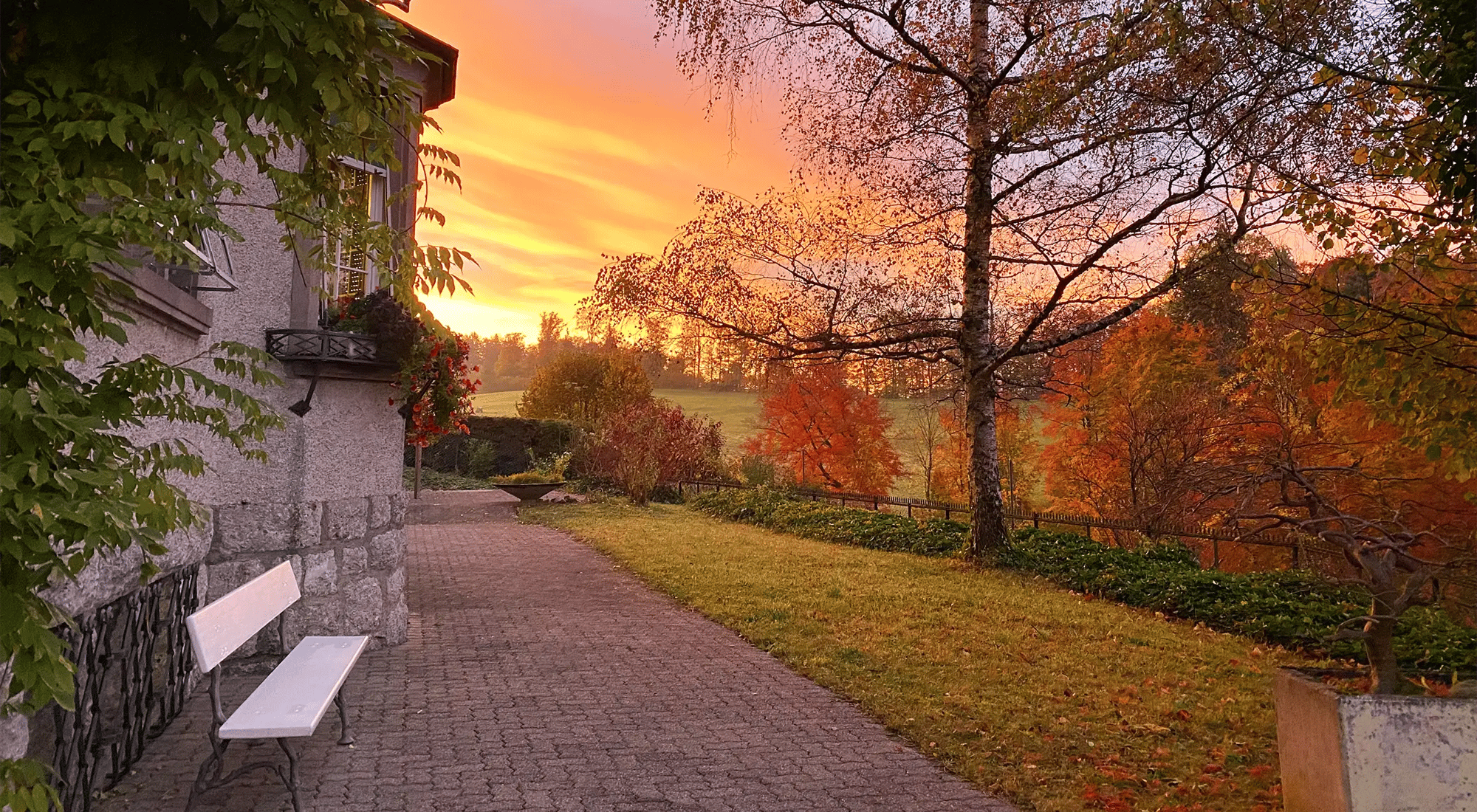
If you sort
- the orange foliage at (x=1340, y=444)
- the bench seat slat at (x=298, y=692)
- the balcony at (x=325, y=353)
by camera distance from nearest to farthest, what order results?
the bench seat slat at (x=298, y=692), the balcony at (x=325, y=353), the orange foliage at (x=1340, y=444)

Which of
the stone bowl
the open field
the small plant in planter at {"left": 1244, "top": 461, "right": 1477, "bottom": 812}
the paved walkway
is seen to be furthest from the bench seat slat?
the open field

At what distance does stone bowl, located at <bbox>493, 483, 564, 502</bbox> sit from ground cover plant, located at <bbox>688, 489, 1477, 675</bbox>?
891 cm

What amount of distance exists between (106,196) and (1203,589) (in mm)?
10169

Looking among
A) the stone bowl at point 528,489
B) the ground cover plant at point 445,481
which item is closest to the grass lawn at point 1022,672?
the stone bowl at point 528,489

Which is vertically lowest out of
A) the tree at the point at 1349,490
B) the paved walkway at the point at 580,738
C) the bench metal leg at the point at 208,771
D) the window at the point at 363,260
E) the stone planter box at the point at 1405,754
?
the paved walkway at the point at 580,738

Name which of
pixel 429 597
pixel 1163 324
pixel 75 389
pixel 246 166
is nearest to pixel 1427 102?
pixel 75 389

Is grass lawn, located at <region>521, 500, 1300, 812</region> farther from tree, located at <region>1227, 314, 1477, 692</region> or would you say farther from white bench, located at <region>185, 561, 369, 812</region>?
white bench, located at <region>185, 561, 369, 812</region>

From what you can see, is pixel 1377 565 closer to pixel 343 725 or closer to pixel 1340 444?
pixel 343 725

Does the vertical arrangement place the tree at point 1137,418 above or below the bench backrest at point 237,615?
above

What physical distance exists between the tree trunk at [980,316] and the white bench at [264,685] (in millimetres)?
9116

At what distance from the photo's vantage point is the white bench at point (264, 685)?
13.3ft

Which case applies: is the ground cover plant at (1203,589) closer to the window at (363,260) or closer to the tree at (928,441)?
the window at (363,260)

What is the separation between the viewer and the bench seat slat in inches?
159

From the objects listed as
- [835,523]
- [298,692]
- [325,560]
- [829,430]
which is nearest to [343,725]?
[298,692]
